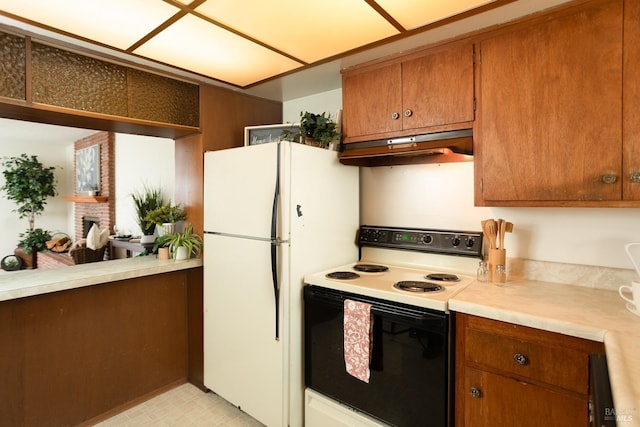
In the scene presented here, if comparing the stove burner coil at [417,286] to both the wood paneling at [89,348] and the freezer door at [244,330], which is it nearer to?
the freezer door at [244,330]

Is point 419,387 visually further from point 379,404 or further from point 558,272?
point 558,272

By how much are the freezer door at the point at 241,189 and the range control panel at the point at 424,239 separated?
0.76 m

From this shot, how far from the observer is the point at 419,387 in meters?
1.53

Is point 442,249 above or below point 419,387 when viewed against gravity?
above

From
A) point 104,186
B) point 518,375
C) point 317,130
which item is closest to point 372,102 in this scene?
point 317,130

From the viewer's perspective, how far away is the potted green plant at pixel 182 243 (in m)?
2.45

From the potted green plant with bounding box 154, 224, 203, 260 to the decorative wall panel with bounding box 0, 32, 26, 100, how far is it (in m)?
1.13

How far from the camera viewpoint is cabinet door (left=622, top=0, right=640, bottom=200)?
4.42 feet

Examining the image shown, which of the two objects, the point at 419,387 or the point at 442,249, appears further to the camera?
the point at 442,249

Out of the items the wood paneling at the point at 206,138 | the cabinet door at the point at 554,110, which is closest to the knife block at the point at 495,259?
the cabinet door at the point at 554,110

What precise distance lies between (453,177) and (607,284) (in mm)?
903

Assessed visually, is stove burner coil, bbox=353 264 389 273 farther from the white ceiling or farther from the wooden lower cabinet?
the white ceiling

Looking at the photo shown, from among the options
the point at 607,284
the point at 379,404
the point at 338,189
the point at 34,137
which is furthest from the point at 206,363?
the point at 34,137

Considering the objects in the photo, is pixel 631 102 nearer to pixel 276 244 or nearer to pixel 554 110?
pixel 554 110
